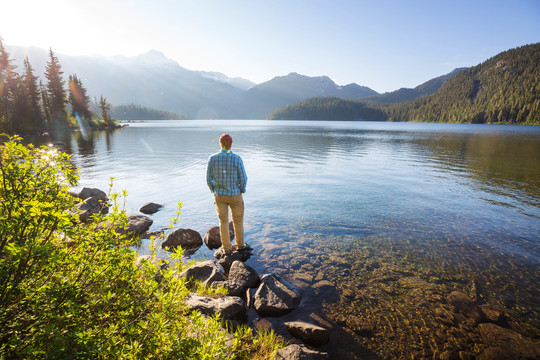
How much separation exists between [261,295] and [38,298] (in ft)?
17.7

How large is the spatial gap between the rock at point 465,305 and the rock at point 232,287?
6.58 m

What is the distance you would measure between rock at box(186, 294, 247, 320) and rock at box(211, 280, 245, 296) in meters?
0.50

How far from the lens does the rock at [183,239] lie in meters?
10.9

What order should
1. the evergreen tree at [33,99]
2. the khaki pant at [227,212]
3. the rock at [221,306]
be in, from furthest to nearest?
the evergreen tree at [33,99] < the khaki pant at [227,212] < the rock at [221,306]

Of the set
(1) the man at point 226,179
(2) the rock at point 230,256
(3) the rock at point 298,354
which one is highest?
(1) the man at point 226,179

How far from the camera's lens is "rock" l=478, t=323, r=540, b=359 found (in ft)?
18.6

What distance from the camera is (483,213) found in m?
14.6

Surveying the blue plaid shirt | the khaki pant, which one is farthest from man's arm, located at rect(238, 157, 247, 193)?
the khaki pant

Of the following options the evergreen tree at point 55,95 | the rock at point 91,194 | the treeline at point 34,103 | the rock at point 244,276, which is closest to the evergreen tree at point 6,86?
the treeline at point 34,103

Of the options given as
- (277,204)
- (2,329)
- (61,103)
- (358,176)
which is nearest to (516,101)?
(358,176)

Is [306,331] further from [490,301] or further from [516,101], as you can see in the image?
[516,101]

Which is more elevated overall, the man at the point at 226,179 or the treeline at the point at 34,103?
the treeline at the point at 34,103

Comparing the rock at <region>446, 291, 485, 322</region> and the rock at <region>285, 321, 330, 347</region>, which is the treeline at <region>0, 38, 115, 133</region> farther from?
the rock at <region>446, 291, 485, 322</region>

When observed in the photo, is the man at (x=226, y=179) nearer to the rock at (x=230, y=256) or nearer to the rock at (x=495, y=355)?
the rock at (x=230, y=256)
